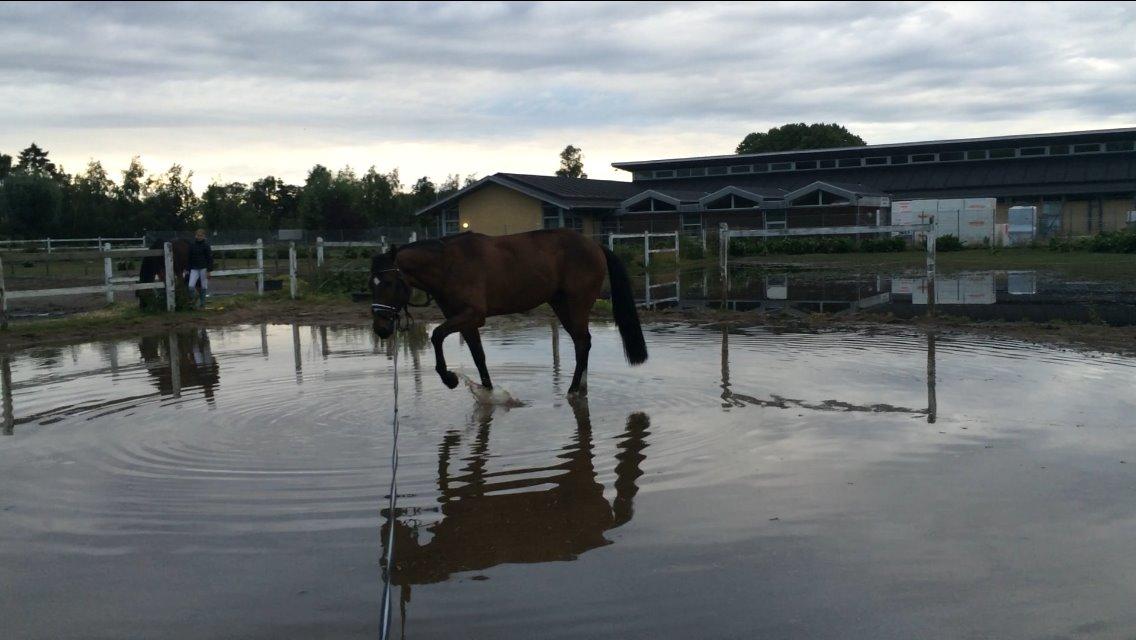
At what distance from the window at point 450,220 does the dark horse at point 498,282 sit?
41888 mm

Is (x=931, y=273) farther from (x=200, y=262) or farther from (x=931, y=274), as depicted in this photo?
(x=200, y=262)

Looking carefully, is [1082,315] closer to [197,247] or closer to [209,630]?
[209,630]

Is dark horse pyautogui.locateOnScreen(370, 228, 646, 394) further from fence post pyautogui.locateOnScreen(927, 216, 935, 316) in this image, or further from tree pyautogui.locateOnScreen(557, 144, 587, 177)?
tree pyautogui.locateOnScreen(557, 144, 587, 177)

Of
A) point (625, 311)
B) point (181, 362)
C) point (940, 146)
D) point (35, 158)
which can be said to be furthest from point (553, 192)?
point (35, 158)

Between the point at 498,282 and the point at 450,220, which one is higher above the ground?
the point at 450,220

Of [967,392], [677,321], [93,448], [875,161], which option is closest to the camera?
[93,448]

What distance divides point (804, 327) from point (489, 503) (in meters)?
10.1

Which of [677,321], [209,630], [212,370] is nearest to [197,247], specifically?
[212,370]

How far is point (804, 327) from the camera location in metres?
15.0

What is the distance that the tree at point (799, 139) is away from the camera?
3524 inches

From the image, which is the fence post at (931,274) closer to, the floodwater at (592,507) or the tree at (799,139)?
the floodwater at (592,507)

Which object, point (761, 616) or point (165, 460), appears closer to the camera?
point (761, 616)

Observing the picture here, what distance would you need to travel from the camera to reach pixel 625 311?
33.4 feet

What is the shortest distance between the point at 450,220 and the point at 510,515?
47.2 metres
